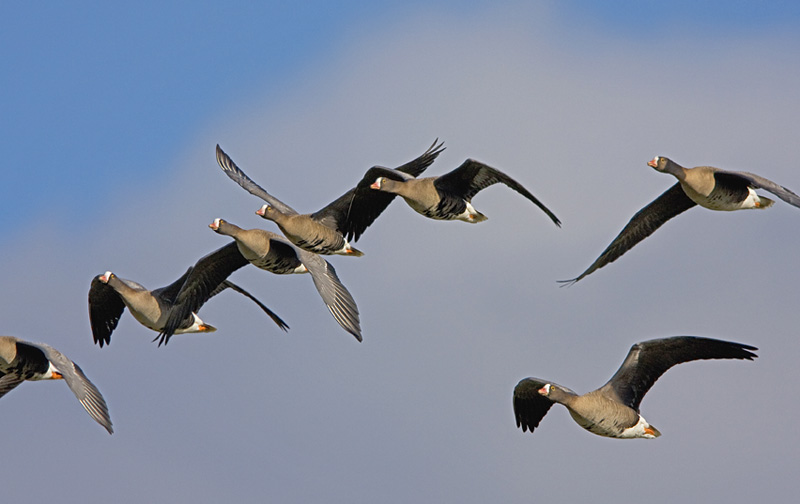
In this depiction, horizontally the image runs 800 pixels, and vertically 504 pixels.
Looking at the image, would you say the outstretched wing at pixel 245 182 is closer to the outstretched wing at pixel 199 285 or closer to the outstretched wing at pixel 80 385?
the outstretched wing at pixel 199 285

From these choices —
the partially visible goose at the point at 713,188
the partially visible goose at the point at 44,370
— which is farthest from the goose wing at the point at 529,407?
the partially visible goose at the point at 44,370

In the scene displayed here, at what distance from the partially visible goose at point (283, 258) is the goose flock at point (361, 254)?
0.02 m

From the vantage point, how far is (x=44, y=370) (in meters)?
21.9

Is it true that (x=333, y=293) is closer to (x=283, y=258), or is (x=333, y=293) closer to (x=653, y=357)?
(x=283, y=258)

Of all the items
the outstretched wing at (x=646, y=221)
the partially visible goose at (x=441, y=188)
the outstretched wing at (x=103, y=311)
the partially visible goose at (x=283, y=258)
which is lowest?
the outstretched wing at (x=103, y=311)

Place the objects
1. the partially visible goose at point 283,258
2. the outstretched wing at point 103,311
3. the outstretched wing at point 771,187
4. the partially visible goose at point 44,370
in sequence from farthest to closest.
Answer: the outstretched wing at point 103,311 → the partially visible goose at point 44,370 → the partially visible goose at point 283,258 → the outstretched wing at point 771,187

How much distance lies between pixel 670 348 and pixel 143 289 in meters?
9.10

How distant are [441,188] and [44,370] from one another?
728cm

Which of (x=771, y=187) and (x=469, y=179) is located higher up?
(x=771, y=187)

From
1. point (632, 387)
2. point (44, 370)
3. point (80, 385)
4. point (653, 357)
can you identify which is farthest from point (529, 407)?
point (44, 370)

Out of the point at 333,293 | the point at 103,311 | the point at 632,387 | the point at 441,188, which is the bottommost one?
the point at 103,311

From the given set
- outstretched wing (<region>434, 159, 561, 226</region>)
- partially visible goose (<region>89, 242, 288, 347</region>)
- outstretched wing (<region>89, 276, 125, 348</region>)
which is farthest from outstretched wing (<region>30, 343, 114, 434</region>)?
outstretched wing (<region>434, 159, 561, 226</region>)

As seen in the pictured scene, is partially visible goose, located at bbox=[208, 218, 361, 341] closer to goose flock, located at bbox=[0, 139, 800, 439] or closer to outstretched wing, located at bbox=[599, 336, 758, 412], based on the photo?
goose flock, located at bbox=[0, 139, 800, 439]

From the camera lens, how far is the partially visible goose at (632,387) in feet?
61.8
